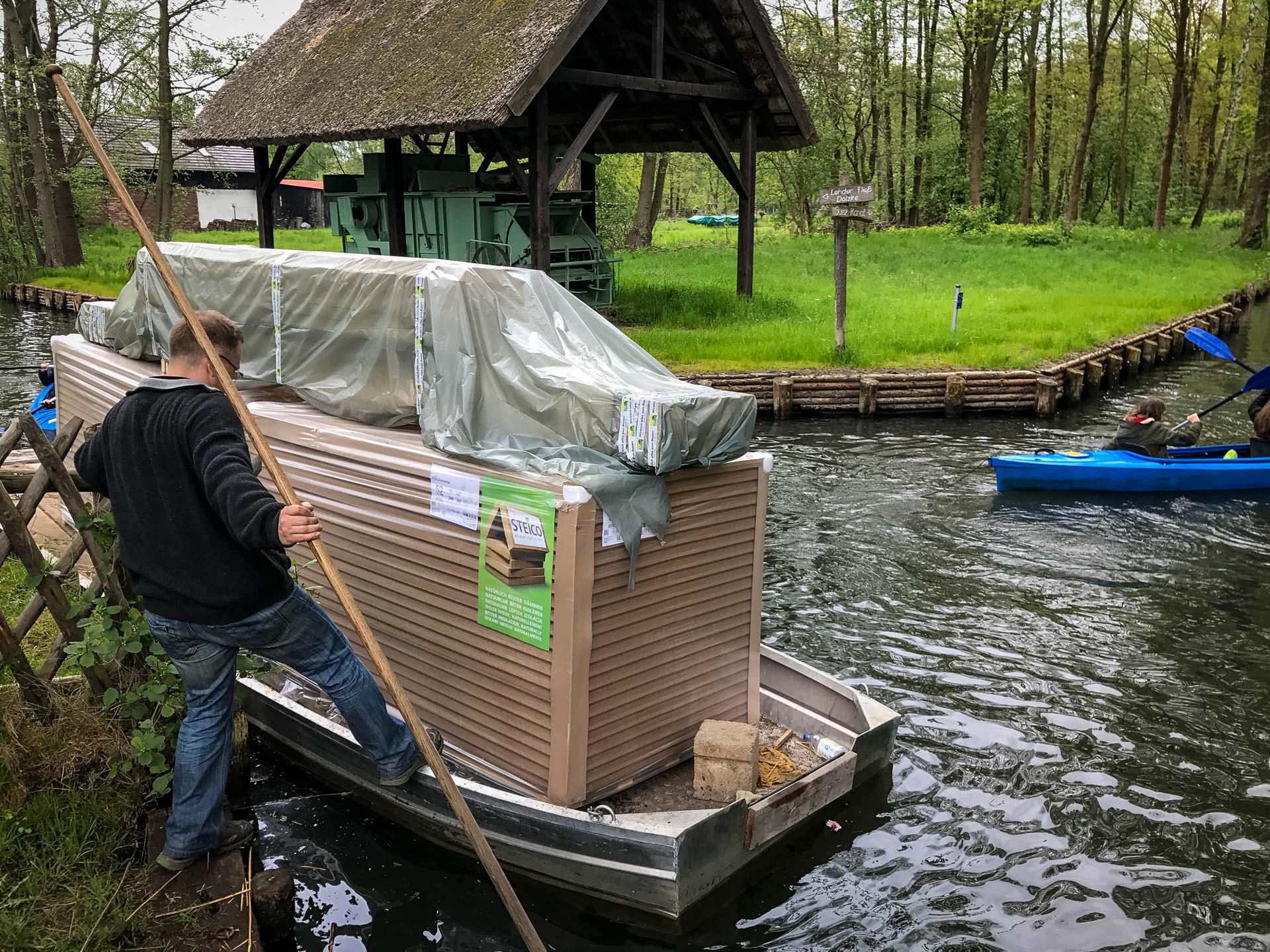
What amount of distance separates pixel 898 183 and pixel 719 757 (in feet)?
175

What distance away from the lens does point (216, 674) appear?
15.1 feet

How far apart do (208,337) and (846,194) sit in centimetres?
1353

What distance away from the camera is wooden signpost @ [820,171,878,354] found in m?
16.2

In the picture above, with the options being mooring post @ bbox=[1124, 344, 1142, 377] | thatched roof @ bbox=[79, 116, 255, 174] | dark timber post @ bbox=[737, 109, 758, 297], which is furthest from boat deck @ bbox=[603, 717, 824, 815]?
thatched roof @ bbox=[79, 116, 255, 174]

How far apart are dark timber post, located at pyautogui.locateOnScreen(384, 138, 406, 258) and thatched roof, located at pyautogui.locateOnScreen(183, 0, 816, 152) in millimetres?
1114

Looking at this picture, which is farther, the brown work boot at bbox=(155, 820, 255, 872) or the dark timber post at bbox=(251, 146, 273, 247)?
the dark timber post at bbox=(251, 146, 273, 247)

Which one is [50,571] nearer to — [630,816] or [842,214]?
[630,816]

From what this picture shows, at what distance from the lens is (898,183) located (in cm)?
5428

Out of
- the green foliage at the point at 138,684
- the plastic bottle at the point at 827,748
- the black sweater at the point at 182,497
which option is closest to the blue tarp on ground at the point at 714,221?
the plastic bottle at the point at 827,748

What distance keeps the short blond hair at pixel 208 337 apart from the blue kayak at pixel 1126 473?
1009 centimetres

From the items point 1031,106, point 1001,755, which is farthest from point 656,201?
point 1001,755

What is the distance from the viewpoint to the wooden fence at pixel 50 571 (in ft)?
16.8

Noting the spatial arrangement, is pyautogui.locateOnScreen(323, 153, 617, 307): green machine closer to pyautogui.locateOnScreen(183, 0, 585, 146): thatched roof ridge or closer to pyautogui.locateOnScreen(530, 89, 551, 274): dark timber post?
pyautogui.locateOnScreen(530, 89, 551, 274): dark timber post

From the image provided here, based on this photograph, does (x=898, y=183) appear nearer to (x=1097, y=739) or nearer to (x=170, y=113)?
(x=170, y=113)
